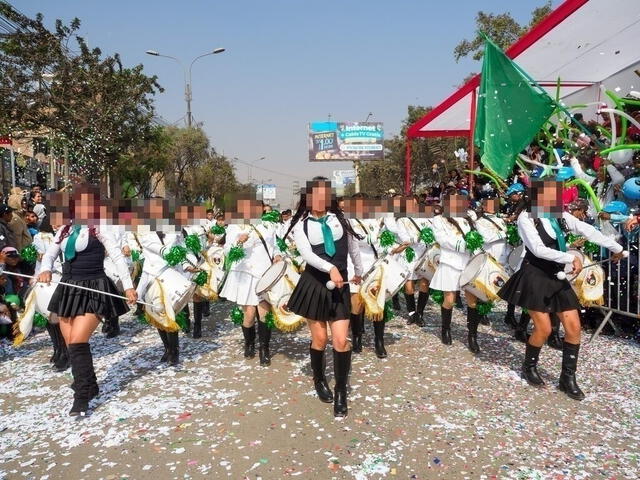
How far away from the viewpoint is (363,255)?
19.3 ft

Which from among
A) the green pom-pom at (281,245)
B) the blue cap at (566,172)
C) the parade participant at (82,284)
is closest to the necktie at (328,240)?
the green pom-pom at (281,245)

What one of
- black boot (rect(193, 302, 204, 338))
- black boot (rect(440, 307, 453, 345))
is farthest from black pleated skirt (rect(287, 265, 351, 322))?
black boot (rect(193, 302, 204, 338))

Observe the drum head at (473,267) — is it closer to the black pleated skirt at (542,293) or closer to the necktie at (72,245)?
the black pleated skirt at (542,293)

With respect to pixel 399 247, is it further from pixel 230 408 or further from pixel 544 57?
pixel 544 57

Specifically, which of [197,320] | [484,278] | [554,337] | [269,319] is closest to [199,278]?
[269,319]

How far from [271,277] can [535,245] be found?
8.12 ft

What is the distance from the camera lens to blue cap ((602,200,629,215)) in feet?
19.7

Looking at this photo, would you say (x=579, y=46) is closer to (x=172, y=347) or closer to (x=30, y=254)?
(x=172, y=347)

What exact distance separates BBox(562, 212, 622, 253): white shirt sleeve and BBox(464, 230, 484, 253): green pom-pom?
3.91 ft

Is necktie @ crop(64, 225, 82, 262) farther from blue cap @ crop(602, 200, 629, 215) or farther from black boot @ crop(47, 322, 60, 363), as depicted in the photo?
blue cap @ crop(602, 200, 629, 215)

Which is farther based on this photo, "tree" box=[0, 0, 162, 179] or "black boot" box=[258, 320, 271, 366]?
"tree" box=[0, 0, 162, 179]

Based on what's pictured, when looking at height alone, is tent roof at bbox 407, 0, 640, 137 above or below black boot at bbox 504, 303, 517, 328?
above

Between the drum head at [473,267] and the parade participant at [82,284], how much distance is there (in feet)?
11.3

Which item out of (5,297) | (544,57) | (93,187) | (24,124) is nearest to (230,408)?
(93,187)
